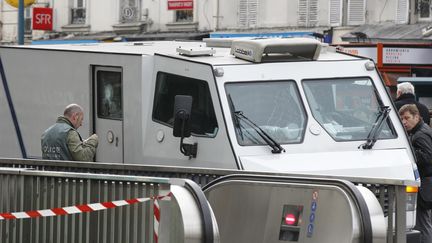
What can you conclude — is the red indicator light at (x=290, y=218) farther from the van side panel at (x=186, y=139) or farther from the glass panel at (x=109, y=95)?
the glass panel at (x=109, y=95)

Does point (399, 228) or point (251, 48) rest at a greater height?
point (251, 48)

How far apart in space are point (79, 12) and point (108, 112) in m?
26.1

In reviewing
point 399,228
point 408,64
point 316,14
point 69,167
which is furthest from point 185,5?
point 399,228

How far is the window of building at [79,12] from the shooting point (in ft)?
128

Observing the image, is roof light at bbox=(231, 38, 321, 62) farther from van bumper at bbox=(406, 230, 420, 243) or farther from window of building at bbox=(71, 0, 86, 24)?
window of building at bbox=(71, 0, 86, 24)

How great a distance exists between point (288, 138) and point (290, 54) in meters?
1.20

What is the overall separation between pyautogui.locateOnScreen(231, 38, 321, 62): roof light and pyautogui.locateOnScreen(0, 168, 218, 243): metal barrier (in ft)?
13.2

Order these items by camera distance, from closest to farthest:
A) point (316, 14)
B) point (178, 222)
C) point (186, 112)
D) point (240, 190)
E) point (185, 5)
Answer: point (178, 222), point (240, 190), point (186, 112), point (316, 14), point (185, 5)

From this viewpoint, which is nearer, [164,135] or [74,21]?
[164,135]

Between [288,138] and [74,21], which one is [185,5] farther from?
[288,138]

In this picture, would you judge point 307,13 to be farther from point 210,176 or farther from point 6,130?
point 210,176

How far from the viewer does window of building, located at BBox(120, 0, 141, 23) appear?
37.2 m

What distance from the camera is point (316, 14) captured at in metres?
32.3

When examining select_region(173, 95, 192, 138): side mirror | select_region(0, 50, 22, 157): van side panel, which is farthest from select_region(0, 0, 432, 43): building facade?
select_region(173, 95, 192, 138): side mirror
